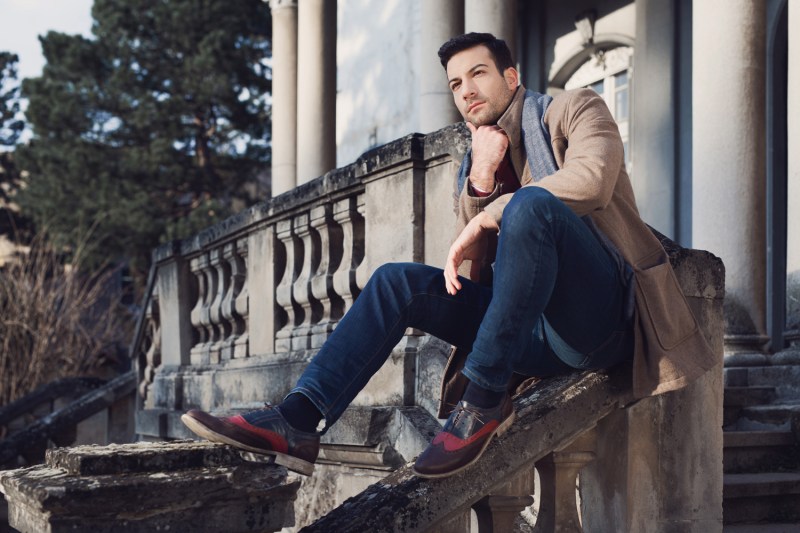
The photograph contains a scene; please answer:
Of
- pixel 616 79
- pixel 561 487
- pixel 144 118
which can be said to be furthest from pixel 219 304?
pixel 144 118

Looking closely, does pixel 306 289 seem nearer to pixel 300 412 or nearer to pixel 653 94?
pixel 300 412

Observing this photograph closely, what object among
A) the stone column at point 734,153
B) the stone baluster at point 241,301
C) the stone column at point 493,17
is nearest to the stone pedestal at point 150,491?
the stone baluster at point 241,301

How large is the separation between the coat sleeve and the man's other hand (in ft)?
0.11

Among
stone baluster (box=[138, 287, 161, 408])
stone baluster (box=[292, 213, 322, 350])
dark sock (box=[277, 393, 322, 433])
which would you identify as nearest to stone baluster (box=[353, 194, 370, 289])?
stone baluster (box=[292, 213, 322, 350])

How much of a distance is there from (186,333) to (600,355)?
4517 mm

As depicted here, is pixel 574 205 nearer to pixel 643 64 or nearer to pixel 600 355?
pixel 600 355

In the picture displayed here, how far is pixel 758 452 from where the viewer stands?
477cm

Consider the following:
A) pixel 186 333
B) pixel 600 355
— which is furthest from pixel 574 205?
pixel 186 333

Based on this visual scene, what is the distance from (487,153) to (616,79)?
810 centimetres

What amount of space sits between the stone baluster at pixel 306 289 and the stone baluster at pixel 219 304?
4.42 ft

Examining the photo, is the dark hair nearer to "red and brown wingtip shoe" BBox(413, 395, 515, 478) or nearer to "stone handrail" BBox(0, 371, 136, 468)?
"red and brown wingtip shoe" BBox(413, 395, 515, 478)

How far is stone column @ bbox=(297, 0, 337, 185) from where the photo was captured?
1150cm

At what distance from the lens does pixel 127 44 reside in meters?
A: 23.5

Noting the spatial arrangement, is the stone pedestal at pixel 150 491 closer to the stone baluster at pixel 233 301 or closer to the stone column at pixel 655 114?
the stone baluster at pixel 233 301
